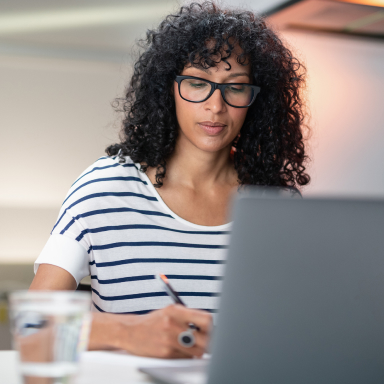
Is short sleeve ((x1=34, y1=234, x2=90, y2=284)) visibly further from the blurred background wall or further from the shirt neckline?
the blurred background wall

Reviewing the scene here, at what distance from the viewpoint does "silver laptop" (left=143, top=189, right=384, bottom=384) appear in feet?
1.60

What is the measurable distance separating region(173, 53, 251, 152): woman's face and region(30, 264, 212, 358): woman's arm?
59cm

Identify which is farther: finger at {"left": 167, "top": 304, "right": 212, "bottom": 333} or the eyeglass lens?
the eyeglass lens

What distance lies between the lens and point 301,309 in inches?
20.0

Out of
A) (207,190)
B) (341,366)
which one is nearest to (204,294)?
(207,190)

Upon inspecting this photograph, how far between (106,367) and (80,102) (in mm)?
2464

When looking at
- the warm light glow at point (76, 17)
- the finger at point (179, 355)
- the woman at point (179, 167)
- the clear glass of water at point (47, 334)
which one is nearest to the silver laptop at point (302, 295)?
the clear glass of water at point (47, 334)

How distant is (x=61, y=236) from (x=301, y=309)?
2.63ft

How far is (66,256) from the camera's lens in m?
1.15

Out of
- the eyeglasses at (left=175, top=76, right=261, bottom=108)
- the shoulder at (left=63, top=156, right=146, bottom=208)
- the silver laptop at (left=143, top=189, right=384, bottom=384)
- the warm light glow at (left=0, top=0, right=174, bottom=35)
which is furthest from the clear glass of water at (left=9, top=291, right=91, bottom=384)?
the warm light glow at (left=0, top=0, right=174, bottom=35)

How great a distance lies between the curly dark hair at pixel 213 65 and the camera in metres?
1.36

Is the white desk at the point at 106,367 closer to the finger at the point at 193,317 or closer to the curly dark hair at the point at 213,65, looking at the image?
the finger at the point at 193,317

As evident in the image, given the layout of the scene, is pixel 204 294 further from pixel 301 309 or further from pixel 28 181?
pixel 28 181

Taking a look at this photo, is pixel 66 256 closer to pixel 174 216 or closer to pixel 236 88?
pixel 174 216
